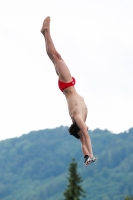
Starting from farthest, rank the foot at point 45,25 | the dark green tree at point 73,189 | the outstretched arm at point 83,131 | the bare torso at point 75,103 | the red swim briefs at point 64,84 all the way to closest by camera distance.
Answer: the dark green tree at point 73,189 → the foot at point 45,25 → the red swim briefs at point 64,84 → the bare torso at point 75,103 → the outstretched arm at point 83,131

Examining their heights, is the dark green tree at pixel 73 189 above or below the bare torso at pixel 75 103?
above

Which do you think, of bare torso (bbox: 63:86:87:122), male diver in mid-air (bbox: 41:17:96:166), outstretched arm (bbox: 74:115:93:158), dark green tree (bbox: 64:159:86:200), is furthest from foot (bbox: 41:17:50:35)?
dark green tree (bbox: 64:159:86:200)

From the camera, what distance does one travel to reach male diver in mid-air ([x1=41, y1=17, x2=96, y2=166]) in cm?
1736

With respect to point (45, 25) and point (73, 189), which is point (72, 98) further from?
point (73, 189)

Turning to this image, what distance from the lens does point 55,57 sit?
17969 millimetres

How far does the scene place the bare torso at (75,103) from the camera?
1752 cm

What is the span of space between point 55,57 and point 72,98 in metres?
1.18

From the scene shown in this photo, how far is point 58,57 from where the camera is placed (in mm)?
17984

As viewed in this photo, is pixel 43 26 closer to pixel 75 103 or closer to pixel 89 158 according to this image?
pixel 75 103

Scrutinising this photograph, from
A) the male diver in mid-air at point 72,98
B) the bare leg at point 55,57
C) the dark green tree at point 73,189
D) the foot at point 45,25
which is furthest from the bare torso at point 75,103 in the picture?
the dark green tree at point 73,189

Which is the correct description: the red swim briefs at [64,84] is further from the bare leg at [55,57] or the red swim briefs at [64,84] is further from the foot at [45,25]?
the foot at [45,25]

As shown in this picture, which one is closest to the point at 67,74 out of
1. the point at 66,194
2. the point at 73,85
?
the point at 73,85

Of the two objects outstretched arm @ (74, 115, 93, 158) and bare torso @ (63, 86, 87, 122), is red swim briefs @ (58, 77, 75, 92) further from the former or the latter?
outstretched arm @ (74, 115, 93, 158)

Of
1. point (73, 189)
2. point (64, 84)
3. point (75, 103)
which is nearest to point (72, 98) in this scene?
point (75, 103)
